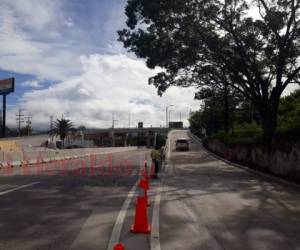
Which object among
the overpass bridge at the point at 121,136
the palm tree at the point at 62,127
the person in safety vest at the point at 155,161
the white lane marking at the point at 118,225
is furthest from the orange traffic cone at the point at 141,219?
the overpass bridge at the point at 121,136

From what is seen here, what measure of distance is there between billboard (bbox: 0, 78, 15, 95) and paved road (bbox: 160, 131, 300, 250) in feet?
232

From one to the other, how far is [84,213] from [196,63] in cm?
2099

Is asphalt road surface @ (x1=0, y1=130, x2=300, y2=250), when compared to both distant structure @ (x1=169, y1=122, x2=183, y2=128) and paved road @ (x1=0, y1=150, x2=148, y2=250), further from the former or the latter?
distant structure @ (x1=169, y1=122, x2=183, y2=128)

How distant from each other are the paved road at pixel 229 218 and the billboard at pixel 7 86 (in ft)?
232

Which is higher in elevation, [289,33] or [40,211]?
[289,33]

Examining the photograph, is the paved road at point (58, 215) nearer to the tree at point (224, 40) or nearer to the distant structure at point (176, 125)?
the tree at point (224, 40)

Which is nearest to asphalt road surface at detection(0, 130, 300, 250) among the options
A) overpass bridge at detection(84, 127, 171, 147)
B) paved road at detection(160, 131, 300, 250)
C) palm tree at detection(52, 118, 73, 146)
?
paved road at detection(160, 131, 300, 250)

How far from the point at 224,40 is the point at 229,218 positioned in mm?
20255

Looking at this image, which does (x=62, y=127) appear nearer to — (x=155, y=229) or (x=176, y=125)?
(x=176, y=125)

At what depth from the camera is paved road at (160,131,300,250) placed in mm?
7816

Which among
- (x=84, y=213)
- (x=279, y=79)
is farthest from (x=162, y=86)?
(x=84, y=213)

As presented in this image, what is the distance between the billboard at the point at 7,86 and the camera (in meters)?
82.4

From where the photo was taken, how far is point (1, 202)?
11.8 meters

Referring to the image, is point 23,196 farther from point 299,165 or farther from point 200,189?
point 299,165
